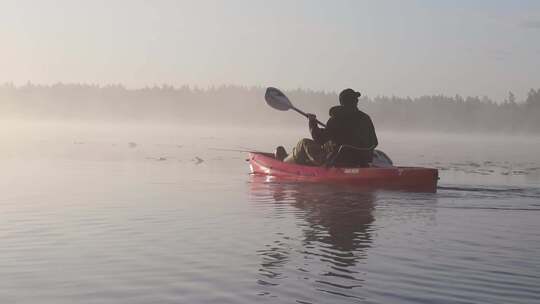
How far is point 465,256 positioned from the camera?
31.7 ft

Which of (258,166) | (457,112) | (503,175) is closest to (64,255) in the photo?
(258,166)

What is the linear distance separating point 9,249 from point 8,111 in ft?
599

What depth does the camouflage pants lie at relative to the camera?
63.4 ft

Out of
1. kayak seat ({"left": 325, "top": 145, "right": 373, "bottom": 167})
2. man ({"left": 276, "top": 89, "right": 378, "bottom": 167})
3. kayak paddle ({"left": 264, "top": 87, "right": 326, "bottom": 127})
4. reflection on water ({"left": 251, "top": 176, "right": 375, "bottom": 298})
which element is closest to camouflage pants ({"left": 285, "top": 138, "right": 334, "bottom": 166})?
man ({"left": 276, "top": 89, "right": 378, "bottom": 167})

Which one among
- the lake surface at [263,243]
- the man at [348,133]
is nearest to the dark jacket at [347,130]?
the man at [348,133]

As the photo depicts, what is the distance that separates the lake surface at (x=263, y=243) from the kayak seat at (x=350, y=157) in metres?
0.78

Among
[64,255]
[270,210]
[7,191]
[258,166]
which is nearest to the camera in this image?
[64,255]

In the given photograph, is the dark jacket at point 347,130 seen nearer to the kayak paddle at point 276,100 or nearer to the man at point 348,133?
the man at point 348,133

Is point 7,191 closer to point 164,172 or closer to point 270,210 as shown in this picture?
point 270,210

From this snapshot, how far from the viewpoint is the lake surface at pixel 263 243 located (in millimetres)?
7746

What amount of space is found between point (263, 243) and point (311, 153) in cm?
949

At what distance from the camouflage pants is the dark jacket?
0.51 m

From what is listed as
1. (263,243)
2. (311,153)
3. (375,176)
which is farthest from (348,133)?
(263,243)

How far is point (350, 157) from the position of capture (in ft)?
61.6
